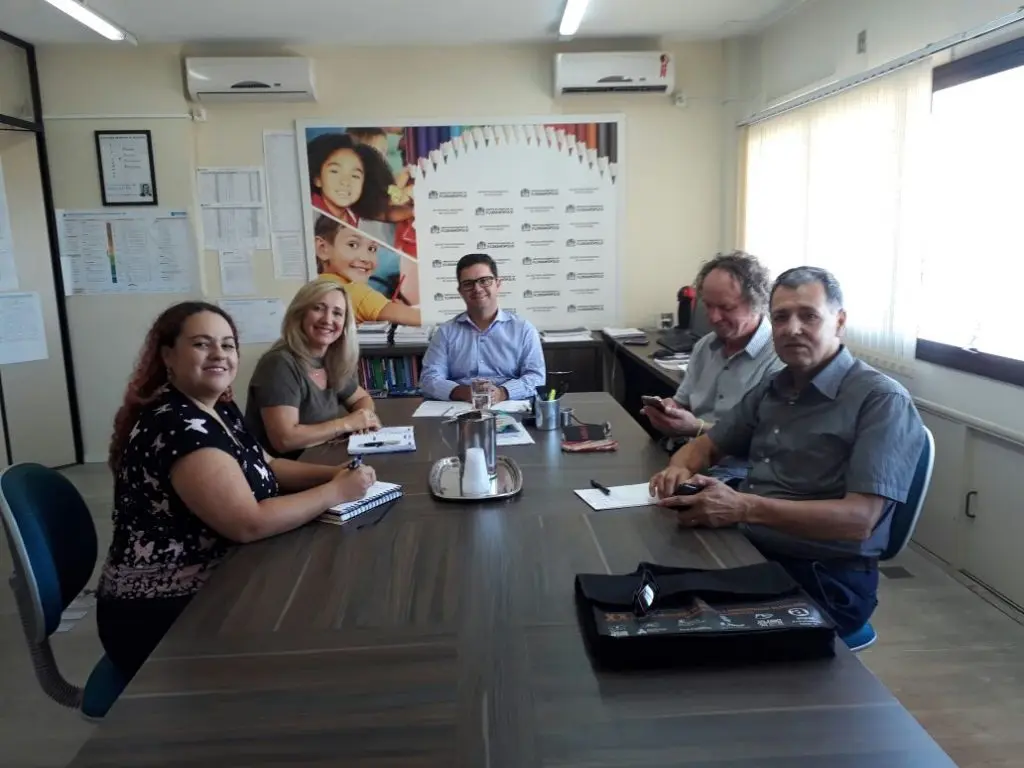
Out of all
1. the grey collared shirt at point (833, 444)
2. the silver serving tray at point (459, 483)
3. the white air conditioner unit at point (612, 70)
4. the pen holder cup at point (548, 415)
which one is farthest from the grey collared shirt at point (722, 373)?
the white air conditioner unit at point (612, 70)

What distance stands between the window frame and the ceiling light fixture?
3.95m

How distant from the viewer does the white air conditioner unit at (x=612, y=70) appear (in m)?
4.82

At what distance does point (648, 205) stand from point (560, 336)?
1.10 meters

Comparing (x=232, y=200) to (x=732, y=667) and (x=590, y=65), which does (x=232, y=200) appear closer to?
(x=590, y=65)

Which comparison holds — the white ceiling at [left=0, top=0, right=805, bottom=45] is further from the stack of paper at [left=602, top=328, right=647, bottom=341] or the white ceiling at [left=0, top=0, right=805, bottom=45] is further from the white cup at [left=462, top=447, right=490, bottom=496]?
the white cup at [left=462, top=447, right=490, bottom=496]

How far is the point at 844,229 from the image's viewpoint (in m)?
3.68

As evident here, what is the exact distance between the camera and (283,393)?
2.74 metres

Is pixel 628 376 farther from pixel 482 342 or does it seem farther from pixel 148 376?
pixel 148 376

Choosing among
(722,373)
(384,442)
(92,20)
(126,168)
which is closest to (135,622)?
(384,442)

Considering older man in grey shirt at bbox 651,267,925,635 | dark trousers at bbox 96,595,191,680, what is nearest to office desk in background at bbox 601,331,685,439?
older man in grey shirt at bbox 651,267,925,635

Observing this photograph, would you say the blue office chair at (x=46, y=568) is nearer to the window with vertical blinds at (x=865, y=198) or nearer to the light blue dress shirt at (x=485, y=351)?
the light blue dress shirt at (x=485, y=351)

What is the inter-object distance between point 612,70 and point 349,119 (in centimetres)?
173

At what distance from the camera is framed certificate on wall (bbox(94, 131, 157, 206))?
16.1 ft

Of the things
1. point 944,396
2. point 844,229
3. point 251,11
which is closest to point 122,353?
point 251,11
